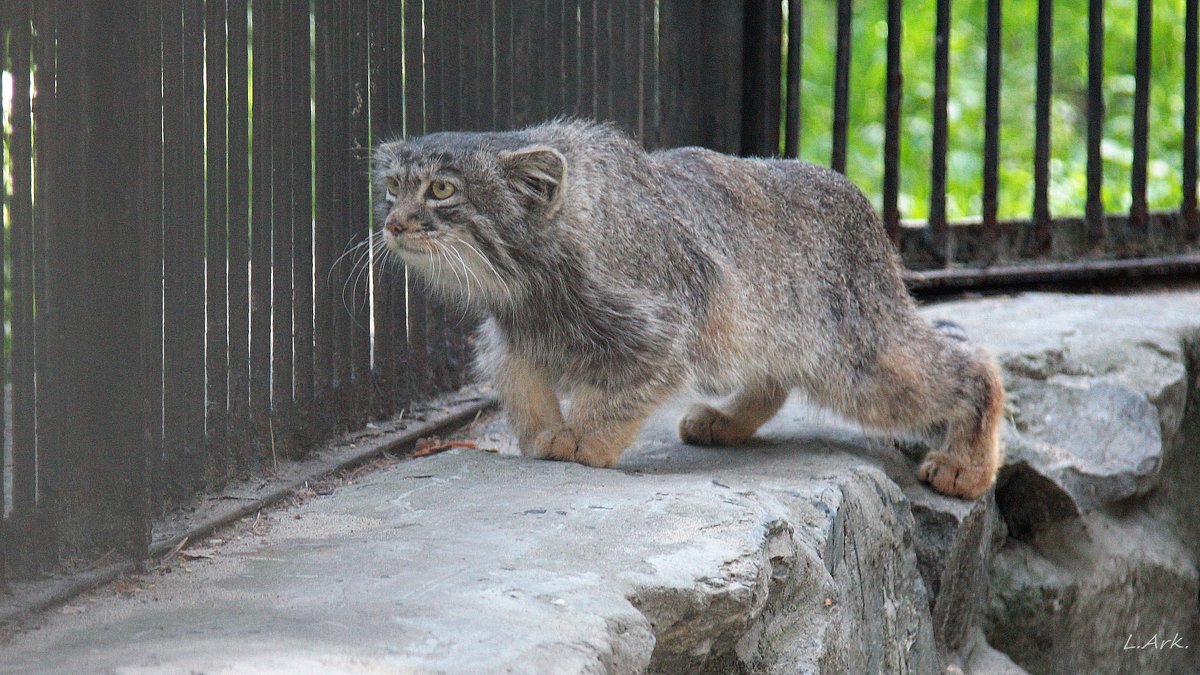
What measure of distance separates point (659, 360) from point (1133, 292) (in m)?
4.02

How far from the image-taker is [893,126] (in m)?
6.60

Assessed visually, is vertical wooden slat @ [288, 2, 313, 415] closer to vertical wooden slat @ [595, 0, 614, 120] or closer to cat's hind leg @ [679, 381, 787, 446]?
cat's hind leg @ [679, 381, 787, 446]

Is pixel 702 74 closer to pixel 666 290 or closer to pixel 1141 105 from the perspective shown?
pixel 1141 105

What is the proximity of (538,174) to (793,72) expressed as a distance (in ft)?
9.55

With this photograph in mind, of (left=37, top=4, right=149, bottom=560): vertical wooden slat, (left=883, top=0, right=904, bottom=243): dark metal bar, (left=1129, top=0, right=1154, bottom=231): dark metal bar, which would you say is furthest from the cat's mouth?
(left=1129, top=0, right=1154, bottom=231): dark metal bar

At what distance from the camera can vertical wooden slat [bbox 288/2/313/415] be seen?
3.88 m

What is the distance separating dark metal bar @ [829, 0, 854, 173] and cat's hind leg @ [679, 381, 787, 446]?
194 centimetres

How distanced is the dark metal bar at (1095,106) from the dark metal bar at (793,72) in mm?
1136

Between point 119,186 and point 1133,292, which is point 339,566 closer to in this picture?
point 119,186

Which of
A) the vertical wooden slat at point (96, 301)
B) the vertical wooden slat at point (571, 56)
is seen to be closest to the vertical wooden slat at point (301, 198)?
the vertical wooden slat at point (96, 301)

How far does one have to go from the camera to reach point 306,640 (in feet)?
8.19

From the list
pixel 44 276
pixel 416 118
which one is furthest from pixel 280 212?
pixel 44 276

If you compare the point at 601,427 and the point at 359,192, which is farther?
the point at 359,192

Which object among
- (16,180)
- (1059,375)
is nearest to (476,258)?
(16,180)
